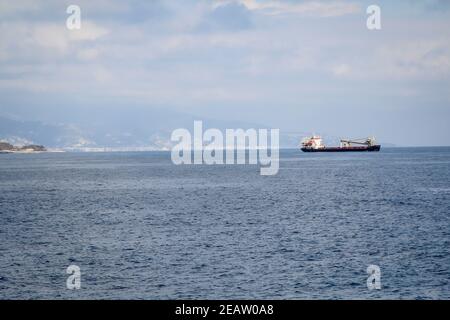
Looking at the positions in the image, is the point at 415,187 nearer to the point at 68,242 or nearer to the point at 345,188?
the point at 345,188

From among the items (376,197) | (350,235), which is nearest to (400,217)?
(350,235)

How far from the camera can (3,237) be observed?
5684cm

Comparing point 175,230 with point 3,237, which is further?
point 175,230

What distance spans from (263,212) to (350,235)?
66.8 feet

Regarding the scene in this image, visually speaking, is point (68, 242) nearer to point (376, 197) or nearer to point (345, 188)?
point (376, 197)

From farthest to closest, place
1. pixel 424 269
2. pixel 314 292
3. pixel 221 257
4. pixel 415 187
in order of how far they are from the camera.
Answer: pixel 415 187 → pixel 221 257 → pixel 424 269 → pixel 314 292

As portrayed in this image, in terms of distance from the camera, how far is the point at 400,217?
6919 cm

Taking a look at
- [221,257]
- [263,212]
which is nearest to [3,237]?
[221,257]

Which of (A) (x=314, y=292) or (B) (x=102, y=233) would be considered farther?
(B) (x=102, y=233)

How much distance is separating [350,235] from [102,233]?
25.6 metres
